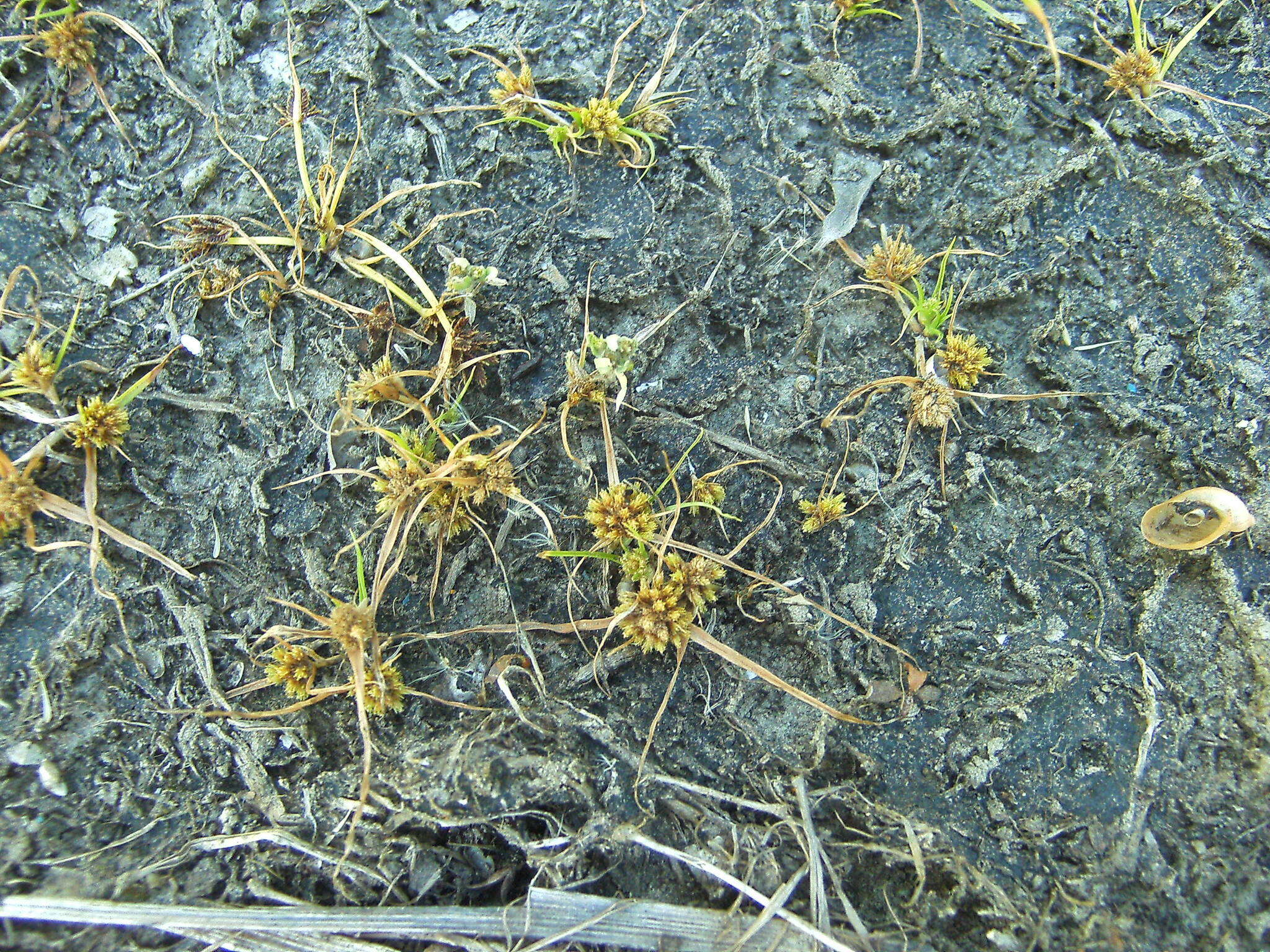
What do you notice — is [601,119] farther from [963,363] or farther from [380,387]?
[963,363]

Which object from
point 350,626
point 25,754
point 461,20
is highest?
point 461,20

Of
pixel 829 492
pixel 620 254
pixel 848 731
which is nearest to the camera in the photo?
pixel 848 731

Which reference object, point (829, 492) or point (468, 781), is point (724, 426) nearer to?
point (829, 492)

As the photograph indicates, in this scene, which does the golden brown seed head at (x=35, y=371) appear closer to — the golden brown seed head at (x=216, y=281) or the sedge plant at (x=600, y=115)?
the golden brown seed head at (x=216, y=281)

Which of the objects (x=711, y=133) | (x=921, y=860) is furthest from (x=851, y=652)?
(x=711, y=133)

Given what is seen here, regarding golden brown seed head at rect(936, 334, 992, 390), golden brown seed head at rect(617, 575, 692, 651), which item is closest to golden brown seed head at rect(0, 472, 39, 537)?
golden brown seed head at rect(617, 575, 692, 651)

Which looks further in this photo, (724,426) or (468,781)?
(724,426)

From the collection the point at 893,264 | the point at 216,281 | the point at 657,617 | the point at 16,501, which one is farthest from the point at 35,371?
the point at 893,264

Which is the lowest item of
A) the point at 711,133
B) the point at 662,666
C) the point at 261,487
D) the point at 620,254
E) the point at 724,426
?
the point at 662,666
